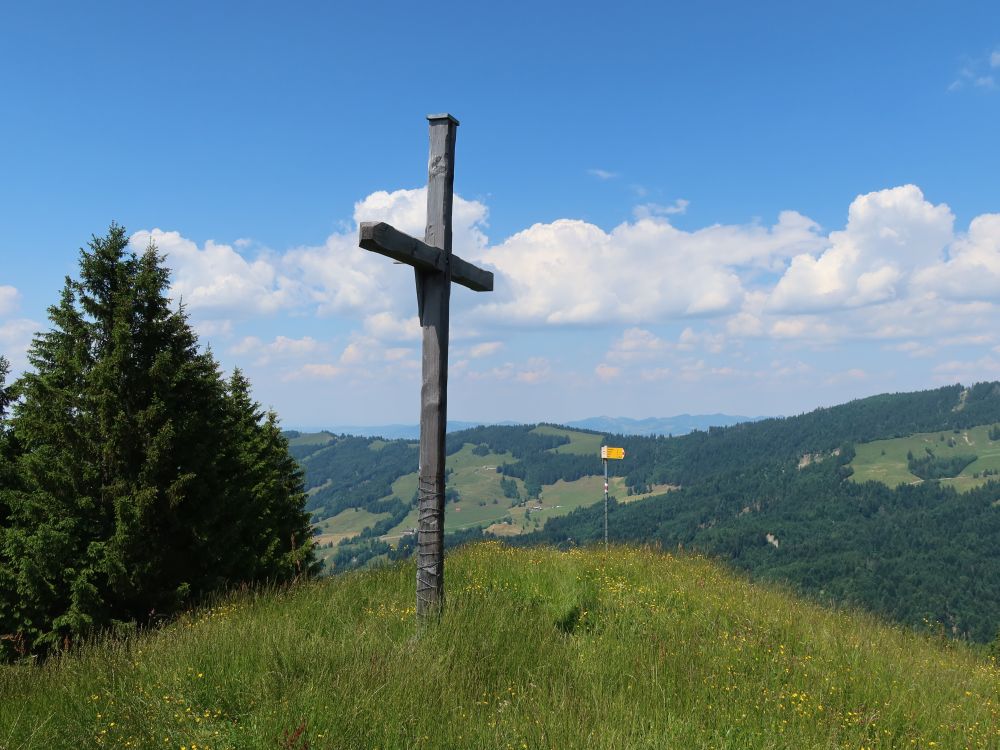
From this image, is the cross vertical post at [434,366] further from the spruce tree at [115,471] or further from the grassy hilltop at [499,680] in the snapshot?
the spruce tree at [115,471]

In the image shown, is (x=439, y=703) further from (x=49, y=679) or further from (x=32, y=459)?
(x=32, y=459)

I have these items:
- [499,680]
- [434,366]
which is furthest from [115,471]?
[499,680]

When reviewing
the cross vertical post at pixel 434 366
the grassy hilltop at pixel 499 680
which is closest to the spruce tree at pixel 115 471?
the grassy hilltop at pixel 499 680

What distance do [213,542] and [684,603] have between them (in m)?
13.3

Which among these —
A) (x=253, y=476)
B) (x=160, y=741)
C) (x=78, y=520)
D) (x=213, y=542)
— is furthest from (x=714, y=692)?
(x=253, y=476)

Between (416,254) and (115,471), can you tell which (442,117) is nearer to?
(416,254)

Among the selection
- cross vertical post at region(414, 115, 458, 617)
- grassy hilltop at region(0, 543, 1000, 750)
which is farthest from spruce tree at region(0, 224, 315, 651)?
cross vertical post at region(414, 115, 458, 617)

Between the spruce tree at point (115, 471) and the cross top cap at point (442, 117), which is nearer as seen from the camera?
the cross top cap at point (442, 117)

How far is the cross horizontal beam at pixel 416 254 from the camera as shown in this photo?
5.48m

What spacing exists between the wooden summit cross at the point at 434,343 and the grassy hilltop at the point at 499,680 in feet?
1.70

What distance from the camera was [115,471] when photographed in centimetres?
1580

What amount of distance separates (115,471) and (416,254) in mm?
13549

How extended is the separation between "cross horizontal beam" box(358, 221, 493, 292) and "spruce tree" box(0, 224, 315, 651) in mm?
11537

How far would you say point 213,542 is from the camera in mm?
16672
